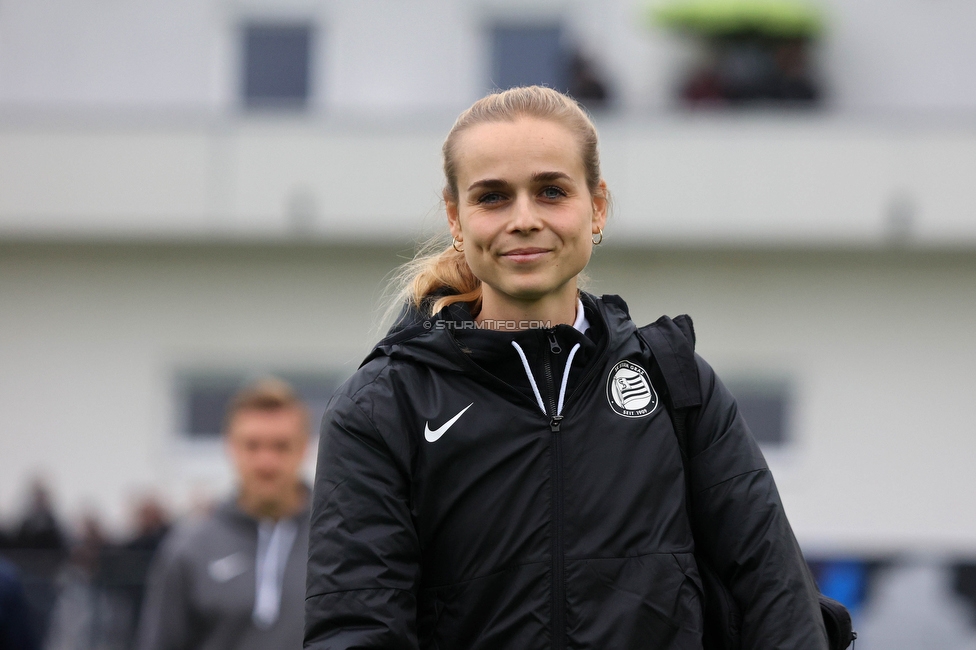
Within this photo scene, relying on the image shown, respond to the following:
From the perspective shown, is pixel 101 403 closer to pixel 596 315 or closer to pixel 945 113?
pixel 945 113

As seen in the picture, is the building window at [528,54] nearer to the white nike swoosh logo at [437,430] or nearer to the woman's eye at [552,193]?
the woman's eye at [552,193]

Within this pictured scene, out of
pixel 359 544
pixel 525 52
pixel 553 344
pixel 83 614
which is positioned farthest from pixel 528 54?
pixel 359 544

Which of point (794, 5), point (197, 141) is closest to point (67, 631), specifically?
point (197, 141)

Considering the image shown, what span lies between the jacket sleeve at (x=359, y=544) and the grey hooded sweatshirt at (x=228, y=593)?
106 inches

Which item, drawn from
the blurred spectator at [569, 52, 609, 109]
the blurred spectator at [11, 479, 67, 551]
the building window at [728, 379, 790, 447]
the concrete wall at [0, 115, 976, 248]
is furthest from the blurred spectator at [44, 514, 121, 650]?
the building window at [728, 379, 790, 447]

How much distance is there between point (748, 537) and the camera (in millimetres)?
2582

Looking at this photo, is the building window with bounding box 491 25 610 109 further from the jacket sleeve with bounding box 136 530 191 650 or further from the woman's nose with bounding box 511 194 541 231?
the woman's nose with bounding box 511 194 541 231

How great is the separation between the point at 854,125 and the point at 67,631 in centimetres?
1016

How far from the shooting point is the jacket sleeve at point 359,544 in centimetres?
243

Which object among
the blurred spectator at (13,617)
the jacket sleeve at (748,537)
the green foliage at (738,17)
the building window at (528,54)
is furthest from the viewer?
the building window at (528,54)

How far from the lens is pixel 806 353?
15609mm

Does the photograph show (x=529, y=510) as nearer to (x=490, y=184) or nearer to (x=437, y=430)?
(x=437, y=430)

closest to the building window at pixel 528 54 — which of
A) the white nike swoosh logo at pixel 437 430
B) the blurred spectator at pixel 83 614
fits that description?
the blurred spectator at pixel 83 614

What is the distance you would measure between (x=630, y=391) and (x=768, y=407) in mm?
13515
